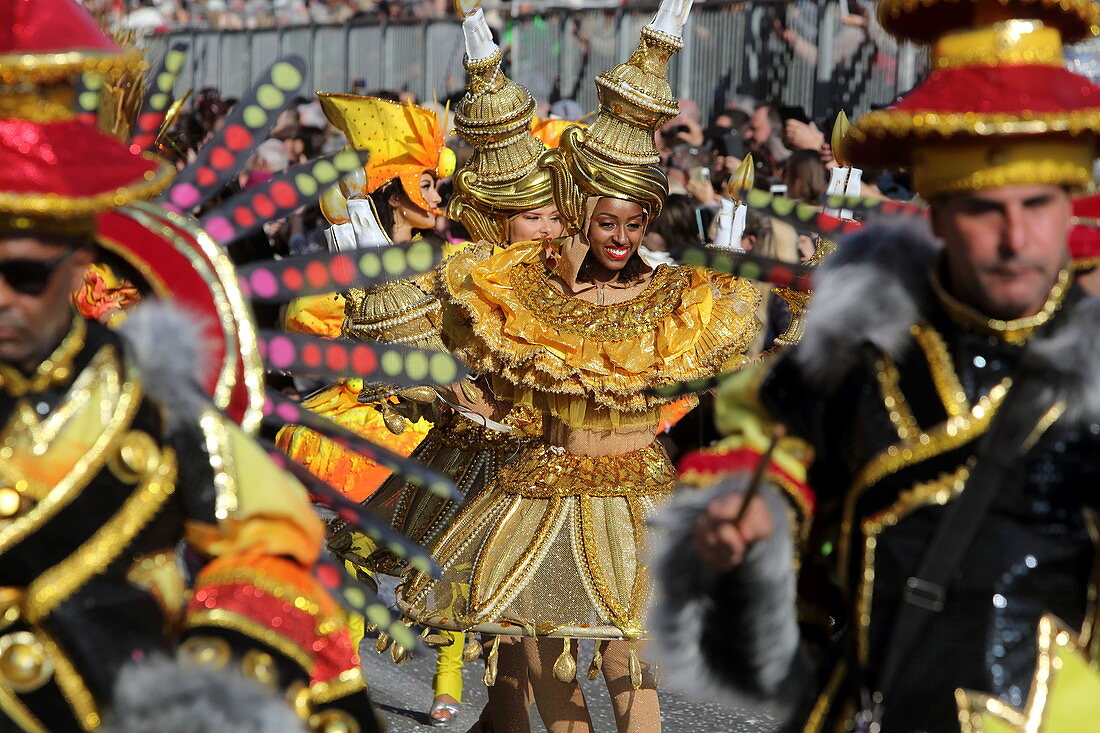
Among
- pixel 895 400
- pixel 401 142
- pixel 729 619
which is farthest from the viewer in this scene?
pixel 401 142

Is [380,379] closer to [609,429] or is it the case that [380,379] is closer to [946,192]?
[946,192]

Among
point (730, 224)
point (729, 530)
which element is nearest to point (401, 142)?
point (730, 224)

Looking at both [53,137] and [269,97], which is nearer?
[53,137]

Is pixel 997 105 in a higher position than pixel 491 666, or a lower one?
higher

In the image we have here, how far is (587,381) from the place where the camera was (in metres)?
5.00

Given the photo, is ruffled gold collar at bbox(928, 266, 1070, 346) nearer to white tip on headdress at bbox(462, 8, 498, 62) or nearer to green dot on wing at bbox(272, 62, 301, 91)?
green dot on wing at bbox(272, 62, 301, 91)

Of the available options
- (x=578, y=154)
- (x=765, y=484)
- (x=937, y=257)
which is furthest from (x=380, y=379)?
(x=578, y=154)

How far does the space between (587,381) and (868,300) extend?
256cm

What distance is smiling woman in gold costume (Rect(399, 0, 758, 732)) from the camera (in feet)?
16.0

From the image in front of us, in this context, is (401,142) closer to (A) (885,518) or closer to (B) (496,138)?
(B) (496,138)

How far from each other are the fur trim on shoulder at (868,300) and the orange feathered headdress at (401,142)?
218 inches

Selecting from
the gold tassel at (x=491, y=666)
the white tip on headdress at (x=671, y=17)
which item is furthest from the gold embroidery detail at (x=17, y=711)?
the white tip on headdress at (x=671, y=17)

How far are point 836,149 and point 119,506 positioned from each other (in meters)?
2.47

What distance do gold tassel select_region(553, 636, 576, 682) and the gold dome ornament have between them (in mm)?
2626
